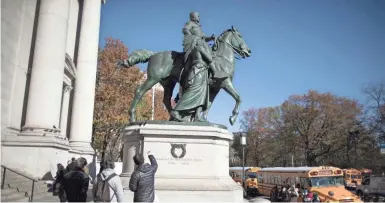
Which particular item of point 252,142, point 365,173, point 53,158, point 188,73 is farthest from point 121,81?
point 252,142

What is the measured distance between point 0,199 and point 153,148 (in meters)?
4.22

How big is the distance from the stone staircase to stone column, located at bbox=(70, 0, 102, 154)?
8179mm

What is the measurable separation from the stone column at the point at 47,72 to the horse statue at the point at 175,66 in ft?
15.8

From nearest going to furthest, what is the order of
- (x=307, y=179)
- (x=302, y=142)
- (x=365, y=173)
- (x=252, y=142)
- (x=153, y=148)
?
1. (x=153, y=148)
2. (x=307, y=179)
3. (x=365, y=173)
4. (x=302, y=142)
5. (x=252, y=142)

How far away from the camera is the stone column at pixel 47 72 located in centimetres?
1426

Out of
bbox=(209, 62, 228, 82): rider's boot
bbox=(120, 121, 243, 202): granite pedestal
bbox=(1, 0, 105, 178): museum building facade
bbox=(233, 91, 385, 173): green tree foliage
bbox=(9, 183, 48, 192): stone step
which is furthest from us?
bbox=(233, 91, 385, 173): green tree foliage

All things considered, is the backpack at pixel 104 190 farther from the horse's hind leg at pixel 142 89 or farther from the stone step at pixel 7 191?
the stone step at pixel 7 191

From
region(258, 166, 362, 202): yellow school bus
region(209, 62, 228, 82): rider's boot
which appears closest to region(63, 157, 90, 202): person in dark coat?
region(209, 62, 228, 82): rider's boot

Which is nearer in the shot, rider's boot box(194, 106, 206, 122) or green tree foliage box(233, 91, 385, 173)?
rider's boot box(194, 106, 206, 122)

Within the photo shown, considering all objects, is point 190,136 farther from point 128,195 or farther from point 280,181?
point 280,181

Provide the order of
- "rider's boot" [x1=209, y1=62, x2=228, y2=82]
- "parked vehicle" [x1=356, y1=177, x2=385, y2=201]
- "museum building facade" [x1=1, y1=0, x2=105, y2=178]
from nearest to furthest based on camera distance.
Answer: "rider's boot" [x1=209, y1=62, x2=228, y2=82] → "museum building facade" [x1=1, y1=0, x2=105, y2=178] → "parked vehicle" [x1=356, y1=177, x2=385, y2=201]

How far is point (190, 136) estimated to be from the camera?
9.61 m

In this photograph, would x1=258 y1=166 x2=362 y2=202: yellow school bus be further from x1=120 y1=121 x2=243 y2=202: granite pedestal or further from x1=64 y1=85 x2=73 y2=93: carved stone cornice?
x1=64 y1=85 x2=73 y2=93: carved stone cornice

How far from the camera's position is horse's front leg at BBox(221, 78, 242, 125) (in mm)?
10930
